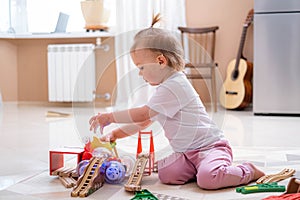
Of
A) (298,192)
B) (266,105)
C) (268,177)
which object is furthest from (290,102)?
(298,192)

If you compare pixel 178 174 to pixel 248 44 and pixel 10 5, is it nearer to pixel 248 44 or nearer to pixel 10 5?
pixel 248 44

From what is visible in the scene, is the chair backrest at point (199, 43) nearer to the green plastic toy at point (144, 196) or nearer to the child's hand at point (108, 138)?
the child's hand at point (108, 138)

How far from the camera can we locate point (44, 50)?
4.09 m

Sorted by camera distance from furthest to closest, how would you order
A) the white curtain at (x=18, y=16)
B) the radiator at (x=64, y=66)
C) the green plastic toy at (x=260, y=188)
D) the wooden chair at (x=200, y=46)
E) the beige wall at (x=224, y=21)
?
the white curtain at (x=18, y=16)
the radiator at (x=64, y=66)
the beige wall at (x=224, y=21)
the wooden chair at (x=200, y=46)
the green plastic toy at (x=260, y=188)

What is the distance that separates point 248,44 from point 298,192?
8.53ft

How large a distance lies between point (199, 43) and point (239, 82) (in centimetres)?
53

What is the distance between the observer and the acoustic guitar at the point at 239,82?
3.45 meters

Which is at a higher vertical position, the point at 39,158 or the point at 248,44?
the point at 248,44

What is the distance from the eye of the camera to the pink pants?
1.37m

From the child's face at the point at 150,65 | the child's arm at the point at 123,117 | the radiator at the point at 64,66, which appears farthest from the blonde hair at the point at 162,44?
the radiator at the point at 64,66

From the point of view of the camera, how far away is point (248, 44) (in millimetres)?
3672

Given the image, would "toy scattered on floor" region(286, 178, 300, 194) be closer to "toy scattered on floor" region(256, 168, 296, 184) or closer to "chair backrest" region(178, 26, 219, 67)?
"toy scattered on floor" region(256, 168, 296, 184)

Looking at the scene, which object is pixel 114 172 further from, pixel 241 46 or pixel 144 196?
pixel 241 46

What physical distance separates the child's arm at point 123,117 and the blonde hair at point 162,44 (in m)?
0.17
